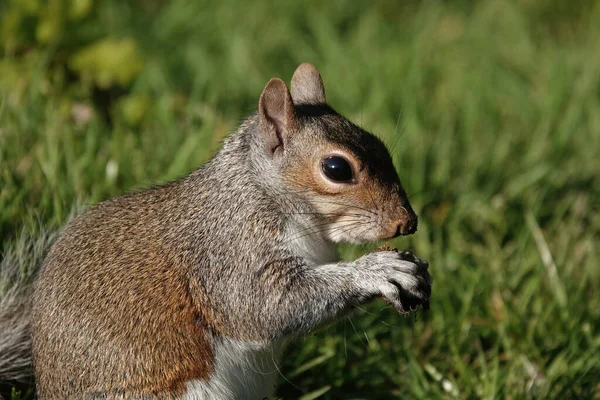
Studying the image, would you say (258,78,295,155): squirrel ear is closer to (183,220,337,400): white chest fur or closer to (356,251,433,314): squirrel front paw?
(183,220,337,400): white chest fur

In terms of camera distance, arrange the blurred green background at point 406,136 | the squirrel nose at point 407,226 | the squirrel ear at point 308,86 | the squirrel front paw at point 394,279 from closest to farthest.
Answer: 1. the squirrel front paw at point 394,279
2. the squirrel nose at point 407,226
3. the squirrel ear at point 308,86
4. the blurred green background at point 406,136

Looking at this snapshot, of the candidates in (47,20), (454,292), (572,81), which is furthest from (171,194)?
(572,81)

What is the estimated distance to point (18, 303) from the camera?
2871 millimetres

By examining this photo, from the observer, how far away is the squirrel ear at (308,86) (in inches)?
120

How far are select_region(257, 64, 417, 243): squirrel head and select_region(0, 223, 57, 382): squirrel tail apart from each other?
2.75 feet

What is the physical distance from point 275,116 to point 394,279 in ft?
1.97

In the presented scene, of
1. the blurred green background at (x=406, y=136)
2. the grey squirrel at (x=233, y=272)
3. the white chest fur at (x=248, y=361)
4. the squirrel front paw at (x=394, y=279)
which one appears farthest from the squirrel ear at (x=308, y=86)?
the squirrel front paw at (x=394, y=279)

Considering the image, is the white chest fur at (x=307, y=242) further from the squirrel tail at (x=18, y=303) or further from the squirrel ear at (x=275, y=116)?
the squirrel tail at (x=18, y=303)

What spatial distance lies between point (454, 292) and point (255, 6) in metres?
3.00

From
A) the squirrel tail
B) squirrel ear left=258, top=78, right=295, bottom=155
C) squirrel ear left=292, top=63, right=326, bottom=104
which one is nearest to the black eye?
squirrel ear left=258, top=78, right=295, bottom=155

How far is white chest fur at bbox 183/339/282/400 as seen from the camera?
8.50 feet

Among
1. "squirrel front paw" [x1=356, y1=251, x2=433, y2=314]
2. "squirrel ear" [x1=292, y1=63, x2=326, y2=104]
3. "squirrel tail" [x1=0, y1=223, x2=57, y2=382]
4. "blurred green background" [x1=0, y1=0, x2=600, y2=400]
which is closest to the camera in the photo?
"squirrel front paw" [x1=356, y1=251, x2=433, y2=314]

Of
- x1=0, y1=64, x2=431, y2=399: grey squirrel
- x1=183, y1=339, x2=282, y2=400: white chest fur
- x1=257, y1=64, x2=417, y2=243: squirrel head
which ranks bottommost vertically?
x1=183, y1=339, x2=282, y2=400: white chest fur

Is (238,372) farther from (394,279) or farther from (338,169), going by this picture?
(338,169)
